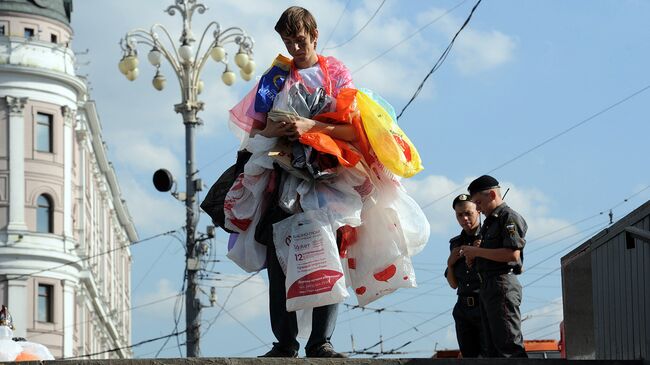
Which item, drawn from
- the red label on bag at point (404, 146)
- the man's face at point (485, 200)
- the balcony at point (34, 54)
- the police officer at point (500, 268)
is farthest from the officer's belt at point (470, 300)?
the balcony at point (34, 54)

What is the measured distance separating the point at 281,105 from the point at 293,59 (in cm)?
27

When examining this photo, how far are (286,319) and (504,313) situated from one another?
142 cm

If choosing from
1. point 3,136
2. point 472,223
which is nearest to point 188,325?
point 472,223

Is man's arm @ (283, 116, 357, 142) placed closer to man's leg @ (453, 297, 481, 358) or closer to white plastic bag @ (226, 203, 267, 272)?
Answer: white plastic bag @ (226, 203, 267, 272)

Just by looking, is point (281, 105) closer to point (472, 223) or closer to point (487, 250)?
point (487, 250)

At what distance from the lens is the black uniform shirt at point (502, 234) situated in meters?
8.55

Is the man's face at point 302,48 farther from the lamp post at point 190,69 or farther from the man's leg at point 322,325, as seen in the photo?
the lamp post at point 190,69

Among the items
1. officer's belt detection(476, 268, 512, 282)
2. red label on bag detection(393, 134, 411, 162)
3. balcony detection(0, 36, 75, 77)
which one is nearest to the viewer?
red label on bag detection(393, 134, 411, 162)

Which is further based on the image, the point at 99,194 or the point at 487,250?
the point at 99,194

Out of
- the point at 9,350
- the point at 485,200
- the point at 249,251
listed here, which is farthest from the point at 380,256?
the point at 9,350

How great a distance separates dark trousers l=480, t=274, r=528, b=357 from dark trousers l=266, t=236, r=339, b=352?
1191 millimetres

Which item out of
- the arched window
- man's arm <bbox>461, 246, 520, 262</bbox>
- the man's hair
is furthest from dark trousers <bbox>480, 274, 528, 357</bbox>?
the arched window

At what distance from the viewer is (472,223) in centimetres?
995

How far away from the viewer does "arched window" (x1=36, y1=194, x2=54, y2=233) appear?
198 ft
